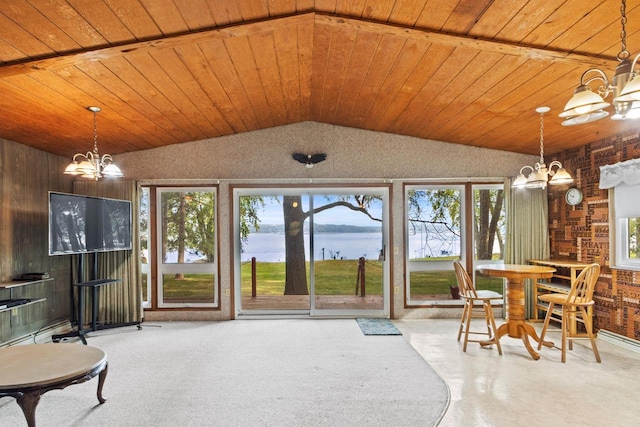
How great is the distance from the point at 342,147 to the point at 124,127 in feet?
9.22

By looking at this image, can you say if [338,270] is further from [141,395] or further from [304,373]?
[141,395]

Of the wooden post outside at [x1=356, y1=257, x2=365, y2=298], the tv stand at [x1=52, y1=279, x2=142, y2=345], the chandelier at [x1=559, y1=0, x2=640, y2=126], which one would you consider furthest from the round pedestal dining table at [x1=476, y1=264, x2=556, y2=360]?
the tv stand at [x1=52, y1=279, x2=142, y2=345]

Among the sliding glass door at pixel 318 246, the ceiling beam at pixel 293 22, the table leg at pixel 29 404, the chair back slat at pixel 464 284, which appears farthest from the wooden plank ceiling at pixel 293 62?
the table leg at pixel 29 404

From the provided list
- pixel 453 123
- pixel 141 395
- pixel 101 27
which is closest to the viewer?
pixel 101 27

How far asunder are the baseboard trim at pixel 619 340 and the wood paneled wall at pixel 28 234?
6.57m

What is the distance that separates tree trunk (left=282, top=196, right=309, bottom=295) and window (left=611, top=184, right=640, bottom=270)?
385 centimetres

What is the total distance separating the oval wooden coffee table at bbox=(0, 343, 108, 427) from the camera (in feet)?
7.50

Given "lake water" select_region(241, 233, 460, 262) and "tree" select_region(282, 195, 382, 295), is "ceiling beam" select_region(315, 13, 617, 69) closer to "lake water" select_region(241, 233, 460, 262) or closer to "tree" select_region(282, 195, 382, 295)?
"tree" select_region(282, 195, 382, 295)

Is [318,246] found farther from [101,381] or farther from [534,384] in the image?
[101,381]

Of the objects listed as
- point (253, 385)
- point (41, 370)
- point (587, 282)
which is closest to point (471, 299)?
point (587, 282)

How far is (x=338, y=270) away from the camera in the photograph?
5.85 m

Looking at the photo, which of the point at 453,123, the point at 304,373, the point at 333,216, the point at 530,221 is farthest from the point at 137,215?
the point at 530,221

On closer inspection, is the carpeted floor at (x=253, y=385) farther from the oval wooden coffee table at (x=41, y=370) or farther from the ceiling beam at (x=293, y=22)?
the ceiling beam at (x=293, y=22)

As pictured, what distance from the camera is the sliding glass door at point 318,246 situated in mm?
5727
